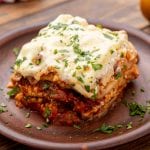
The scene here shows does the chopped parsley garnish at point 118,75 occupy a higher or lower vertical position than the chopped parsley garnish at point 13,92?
higher

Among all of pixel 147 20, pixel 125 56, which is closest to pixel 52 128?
pixel 125 56

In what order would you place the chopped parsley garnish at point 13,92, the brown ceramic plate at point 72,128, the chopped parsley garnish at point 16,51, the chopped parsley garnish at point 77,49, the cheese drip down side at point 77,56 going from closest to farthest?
the brown ceramic plate at point 72,128 < the cheese drip down side at point 77,56 < the chopped parsley garnish at point 77,49 < the chopped parsley garnish at point 13,92 < the chopped parsley garnish at point 16,51

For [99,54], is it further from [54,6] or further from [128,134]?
[54,6]

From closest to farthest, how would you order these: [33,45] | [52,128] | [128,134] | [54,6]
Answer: [128,134] → [52,128] → [33,45] → [54,6]

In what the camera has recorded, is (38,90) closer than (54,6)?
Yes

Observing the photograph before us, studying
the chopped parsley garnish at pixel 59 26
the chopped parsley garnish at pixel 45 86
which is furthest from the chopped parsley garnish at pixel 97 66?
the chopped parsley garnish at pixel 59 26

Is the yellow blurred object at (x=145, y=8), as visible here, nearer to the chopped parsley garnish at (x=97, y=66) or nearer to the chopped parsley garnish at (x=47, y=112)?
the chopped parsley garnish at (x=97, y=66)

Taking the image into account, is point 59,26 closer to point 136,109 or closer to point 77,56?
point 77,56
